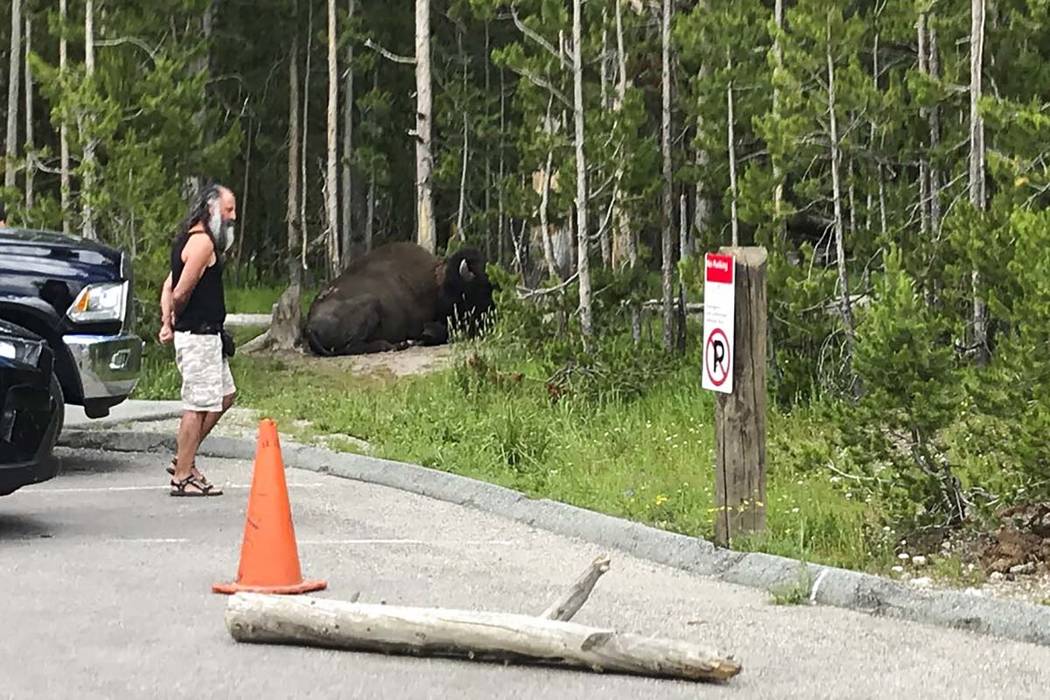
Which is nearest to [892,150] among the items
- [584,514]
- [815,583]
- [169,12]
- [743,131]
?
[743,131]

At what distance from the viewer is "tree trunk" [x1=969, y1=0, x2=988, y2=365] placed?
12.8 metres

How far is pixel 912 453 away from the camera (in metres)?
8.61

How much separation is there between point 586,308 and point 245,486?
17.3 feet

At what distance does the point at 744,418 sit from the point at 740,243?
32.9ft

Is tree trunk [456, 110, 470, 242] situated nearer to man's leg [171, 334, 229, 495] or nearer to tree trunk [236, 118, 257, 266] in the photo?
tree trunk [236, 118, 257, 266]

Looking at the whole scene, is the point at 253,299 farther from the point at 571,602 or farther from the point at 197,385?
the point at 571,602

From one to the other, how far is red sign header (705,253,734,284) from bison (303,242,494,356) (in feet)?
38.9

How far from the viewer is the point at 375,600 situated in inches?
308

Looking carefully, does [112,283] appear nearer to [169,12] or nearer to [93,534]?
[93,534]

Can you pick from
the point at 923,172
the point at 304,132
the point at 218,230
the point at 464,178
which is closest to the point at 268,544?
the point at 218,230

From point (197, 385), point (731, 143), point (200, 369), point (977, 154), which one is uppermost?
point (731, 143)

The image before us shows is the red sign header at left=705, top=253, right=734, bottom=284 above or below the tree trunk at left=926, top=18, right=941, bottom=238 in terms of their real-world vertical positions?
below

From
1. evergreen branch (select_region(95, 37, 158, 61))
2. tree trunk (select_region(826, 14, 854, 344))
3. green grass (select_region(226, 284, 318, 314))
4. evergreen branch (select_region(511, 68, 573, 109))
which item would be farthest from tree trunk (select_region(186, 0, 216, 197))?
tree trunk (select_region(826, 14, 854, 344))

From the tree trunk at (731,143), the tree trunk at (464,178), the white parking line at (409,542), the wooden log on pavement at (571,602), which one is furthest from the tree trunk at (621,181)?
the tree trunk at (464,178)
